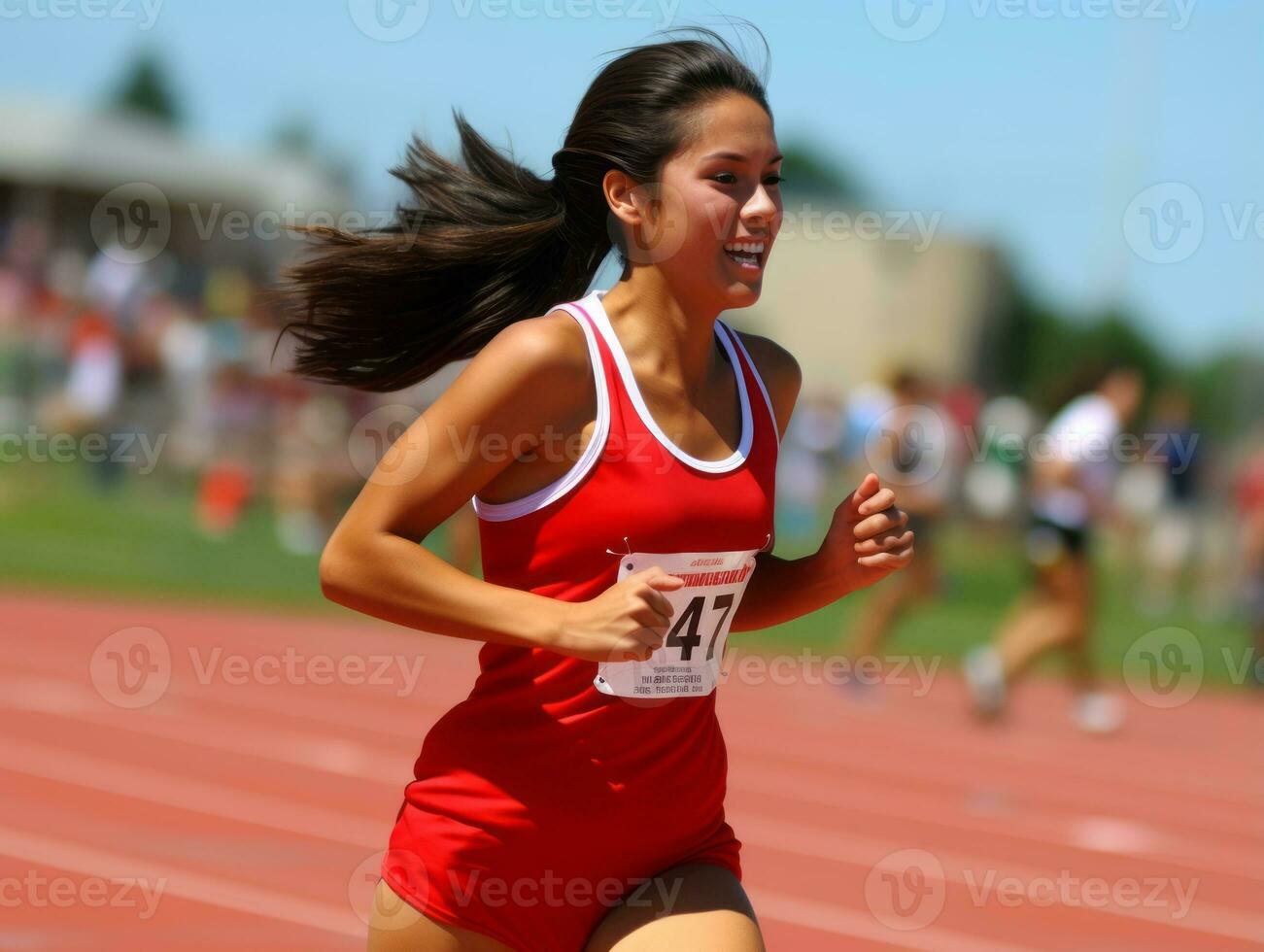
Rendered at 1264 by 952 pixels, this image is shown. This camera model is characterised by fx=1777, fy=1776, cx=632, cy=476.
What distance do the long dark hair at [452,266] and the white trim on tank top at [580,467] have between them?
0.41 metres

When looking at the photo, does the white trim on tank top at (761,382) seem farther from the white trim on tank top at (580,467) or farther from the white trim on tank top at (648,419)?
the white trim on tank top at (580,467)

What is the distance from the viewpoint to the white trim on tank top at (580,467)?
2525 mm

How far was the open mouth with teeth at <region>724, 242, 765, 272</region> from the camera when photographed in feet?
8.62

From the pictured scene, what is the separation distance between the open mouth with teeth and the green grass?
10.3m

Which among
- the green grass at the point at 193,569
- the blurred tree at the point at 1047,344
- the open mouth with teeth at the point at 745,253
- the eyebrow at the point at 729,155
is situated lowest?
the blurred tree at the point at 1047,344

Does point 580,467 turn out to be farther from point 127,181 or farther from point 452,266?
point 127,181

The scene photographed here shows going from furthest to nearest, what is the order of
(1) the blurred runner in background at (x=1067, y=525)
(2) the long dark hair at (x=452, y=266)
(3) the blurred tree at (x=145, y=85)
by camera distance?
(3) the blurred tree at (x=145, y=85) < (1) the blurred runner in background at (x=1067, y=525) < (2) the long dark hair at (x=452, y=266)

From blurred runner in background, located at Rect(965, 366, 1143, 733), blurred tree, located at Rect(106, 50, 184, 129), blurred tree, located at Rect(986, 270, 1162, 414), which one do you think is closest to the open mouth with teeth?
blurred runner in background, located at Rect(965, 366, 1143, 733)

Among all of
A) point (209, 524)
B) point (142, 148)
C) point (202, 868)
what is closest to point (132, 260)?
point (209, 524)

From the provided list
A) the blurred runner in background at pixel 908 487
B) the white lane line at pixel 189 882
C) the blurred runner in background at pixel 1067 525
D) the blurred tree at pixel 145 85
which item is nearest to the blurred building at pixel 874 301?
the blurred runner in background at pixel 908 487

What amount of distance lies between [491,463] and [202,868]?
3661mm

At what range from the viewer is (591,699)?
2578mm

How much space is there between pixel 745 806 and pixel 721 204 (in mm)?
4945

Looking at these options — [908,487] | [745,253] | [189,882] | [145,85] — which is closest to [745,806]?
[189,882]
